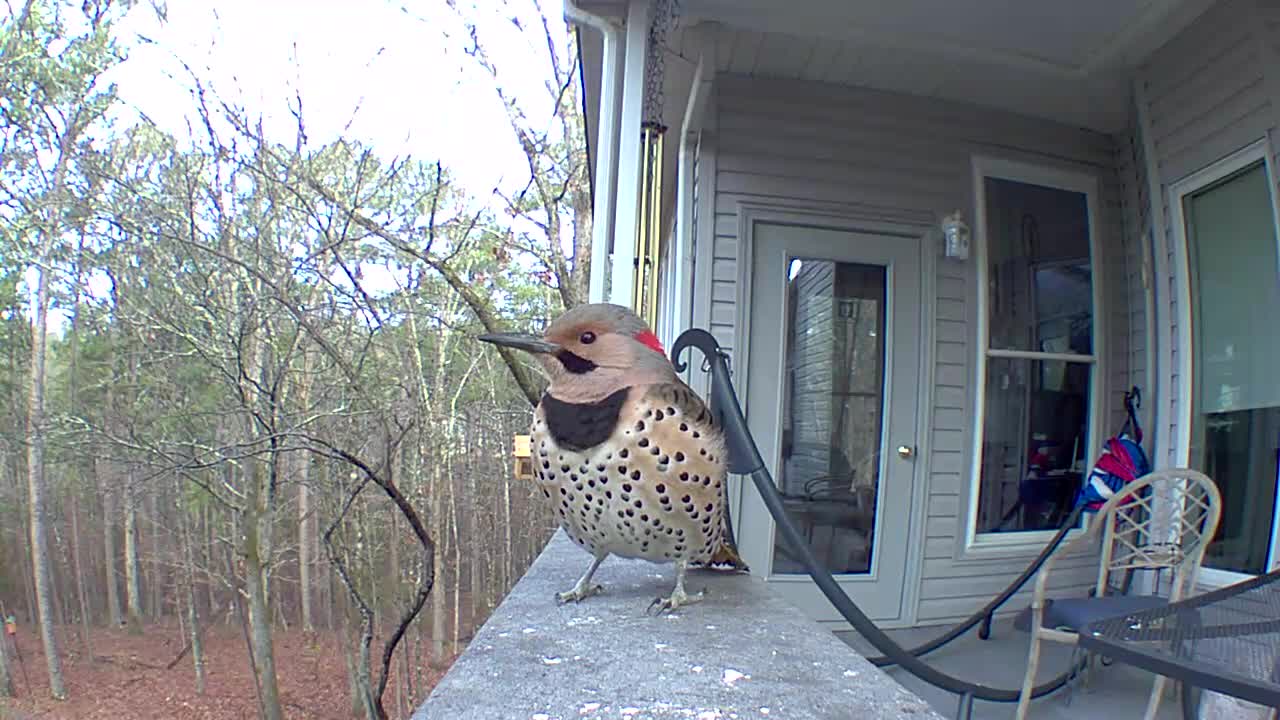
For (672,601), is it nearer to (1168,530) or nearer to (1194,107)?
(1168,530)

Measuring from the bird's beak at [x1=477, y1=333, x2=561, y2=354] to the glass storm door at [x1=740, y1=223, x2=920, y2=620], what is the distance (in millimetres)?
2183

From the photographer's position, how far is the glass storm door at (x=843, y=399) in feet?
11.3

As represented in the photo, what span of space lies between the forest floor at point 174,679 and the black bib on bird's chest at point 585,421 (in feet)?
34.2

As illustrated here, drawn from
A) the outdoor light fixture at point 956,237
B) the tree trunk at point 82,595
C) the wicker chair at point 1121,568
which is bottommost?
the tree trunk at point 82,595

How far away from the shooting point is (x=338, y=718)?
11.4 meters

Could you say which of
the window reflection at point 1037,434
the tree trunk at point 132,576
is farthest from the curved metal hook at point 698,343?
the tree trunk at point 132,576

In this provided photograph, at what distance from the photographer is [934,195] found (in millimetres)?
3564

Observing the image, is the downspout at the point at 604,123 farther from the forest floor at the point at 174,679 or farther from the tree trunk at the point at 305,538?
the forest floor at the point at 174,679

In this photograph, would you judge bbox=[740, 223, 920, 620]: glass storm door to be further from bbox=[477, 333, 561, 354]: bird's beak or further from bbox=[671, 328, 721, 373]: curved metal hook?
bbox=[477, 333, 561, 354]: bird's beak

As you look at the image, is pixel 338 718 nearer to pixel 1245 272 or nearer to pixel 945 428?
pixel 945 428

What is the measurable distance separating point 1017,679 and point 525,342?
8.88 feet

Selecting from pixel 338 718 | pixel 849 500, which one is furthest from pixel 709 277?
pixel 338 718

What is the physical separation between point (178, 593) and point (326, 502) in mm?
6113

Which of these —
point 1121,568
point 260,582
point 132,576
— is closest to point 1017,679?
point 1121,568
